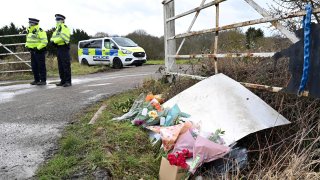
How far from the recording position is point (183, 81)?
19.5ft

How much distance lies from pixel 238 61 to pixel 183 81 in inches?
47.9

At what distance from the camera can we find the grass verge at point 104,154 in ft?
10.1

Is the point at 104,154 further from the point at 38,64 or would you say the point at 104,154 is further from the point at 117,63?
the point at 117,63

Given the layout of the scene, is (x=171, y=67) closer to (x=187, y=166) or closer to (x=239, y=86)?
(x=239, y=86)

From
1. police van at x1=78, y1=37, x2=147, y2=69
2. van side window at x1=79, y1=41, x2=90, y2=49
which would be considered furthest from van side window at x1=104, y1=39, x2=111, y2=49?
van side window at x1=79, y1=41, x2=90, y2=49

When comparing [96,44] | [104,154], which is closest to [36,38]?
[104,154]

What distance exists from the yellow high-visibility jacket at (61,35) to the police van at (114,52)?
32.3 ft

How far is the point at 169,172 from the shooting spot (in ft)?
10.1

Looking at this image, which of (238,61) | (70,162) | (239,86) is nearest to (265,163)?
(239,86)

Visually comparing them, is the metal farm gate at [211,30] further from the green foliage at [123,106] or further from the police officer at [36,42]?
the police officer at [36,42]

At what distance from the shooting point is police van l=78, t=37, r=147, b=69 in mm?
19156

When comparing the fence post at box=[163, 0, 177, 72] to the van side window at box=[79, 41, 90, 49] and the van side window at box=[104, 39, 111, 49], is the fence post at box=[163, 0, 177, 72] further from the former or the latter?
the van side window at box=[79, 41, 90, 49]

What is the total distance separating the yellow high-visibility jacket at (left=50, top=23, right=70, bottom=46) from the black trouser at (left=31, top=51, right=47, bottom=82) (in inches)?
53.0

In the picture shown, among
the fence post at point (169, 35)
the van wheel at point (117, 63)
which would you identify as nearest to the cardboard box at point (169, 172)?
the fence post at point (169, 35)
